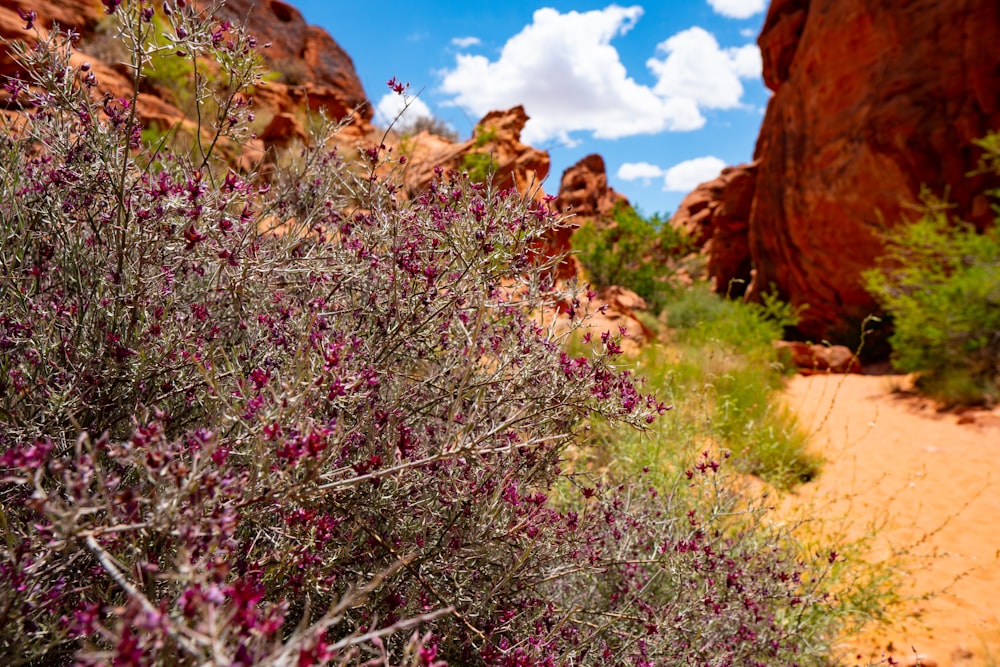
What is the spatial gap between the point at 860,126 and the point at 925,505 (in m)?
11.5

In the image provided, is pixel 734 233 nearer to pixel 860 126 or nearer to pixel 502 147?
pixel 860 126

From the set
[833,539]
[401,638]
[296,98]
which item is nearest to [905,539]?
[833,539]

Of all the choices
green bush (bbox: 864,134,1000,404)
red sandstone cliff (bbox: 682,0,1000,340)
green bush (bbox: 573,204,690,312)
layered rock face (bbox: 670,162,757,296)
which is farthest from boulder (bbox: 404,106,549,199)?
layered rock face (bbox: 670,162,757,296)

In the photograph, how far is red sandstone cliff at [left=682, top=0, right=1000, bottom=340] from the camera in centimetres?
1187

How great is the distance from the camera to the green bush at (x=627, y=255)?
15.1 meters

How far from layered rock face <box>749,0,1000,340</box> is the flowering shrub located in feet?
38.6

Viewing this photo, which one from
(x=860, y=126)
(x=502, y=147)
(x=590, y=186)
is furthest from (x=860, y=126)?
(x=590, y=186)

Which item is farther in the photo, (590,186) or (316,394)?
(590,186)

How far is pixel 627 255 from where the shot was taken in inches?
609

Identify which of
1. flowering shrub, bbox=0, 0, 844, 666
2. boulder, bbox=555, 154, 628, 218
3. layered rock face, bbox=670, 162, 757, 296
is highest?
boulder, bbox=555, 154, 628, 218

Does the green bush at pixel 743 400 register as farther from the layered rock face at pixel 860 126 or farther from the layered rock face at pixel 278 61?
the layered rock face at pixel 278 61

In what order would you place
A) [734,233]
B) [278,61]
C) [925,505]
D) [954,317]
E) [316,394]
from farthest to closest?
[734,233] < [278,61] < [954,317] < [925,505] < [316,394]

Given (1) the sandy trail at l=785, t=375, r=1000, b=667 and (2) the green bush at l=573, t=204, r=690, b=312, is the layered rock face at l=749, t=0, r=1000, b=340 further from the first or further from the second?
(1) the sandy trail at l=785, t=375, r=1000, b=667

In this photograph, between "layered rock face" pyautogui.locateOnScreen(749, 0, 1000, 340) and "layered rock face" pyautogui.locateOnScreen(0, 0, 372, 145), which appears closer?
"layered rock face" pyautogui.locateOnScreen(0, 0, 372, 145)
